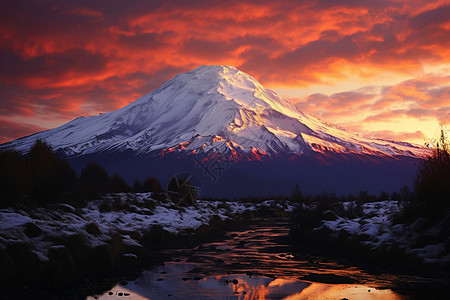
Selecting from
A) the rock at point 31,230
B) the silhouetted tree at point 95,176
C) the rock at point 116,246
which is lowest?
the rock at point 116,246

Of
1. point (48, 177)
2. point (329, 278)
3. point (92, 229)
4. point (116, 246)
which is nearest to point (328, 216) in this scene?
point (329, 278)

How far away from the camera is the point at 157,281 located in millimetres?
11867

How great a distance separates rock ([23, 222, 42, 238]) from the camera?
12.0 metres

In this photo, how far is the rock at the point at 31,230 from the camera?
471 inches

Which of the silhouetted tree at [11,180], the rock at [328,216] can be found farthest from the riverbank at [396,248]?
the silhouetted tree at [11,180]

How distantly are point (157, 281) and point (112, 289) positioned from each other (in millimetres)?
1462

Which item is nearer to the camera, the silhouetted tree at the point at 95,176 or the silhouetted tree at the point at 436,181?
the silhouetted tree at the point at 436,181

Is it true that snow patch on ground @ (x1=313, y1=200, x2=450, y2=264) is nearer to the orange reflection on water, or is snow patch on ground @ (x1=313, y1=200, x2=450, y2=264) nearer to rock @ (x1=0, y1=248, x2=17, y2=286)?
the orange reflection on water

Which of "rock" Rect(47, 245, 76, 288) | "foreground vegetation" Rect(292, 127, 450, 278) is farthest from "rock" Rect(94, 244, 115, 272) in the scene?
"foreground vegetation" Rect(292, 127, 450, 278)

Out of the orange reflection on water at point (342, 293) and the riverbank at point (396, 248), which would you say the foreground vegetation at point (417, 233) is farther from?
the orange reflection on water at point (342, 293)

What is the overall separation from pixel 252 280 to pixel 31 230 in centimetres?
635

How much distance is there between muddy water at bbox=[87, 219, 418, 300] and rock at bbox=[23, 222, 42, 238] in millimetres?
2915

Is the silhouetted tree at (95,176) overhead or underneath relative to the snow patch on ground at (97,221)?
overhead

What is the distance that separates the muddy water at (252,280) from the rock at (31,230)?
9.56ft
